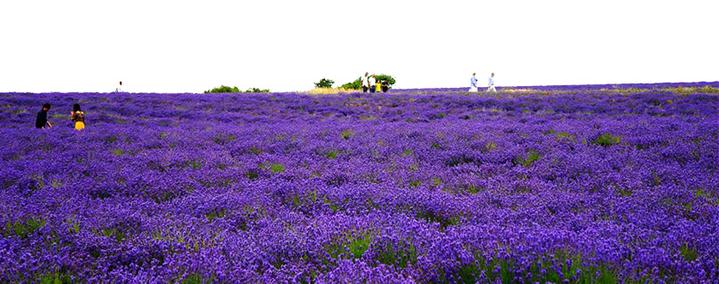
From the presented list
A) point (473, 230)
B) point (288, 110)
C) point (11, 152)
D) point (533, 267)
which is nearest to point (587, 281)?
point (533, 267)

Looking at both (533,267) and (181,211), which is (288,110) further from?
(533,267)

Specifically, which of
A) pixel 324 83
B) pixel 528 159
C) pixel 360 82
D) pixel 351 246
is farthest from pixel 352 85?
pixel 351 246

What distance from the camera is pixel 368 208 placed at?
483 centimetres

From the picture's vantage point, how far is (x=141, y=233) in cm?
375

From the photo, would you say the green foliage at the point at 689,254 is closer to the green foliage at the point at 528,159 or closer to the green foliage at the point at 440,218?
the green foliage at the point at 440,218

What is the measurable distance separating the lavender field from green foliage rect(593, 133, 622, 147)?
41 millimetres

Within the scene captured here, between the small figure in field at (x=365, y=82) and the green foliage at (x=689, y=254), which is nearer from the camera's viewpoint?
the green foliage at (x=689, y=254)

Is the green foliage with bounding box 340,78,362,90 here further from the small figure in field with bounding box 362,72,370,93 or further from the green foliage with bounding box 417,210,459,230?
the green foliage with bounding box 417,210,459,230

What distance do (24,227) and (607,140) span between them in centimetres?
910

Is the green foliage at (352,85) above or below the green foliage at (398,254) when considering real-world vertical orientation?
above

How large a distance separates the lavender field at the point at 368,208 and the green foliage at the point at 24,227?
15 millimetres

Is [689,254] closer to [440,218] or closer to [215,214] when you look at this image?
[440,218]

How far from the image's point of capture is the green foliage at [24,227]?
3.97 meters

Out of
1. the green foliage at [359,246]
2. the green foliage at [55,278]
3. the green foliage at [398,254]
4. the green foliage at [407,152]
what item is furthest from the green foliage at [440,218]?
the green foliage at [407,152]
